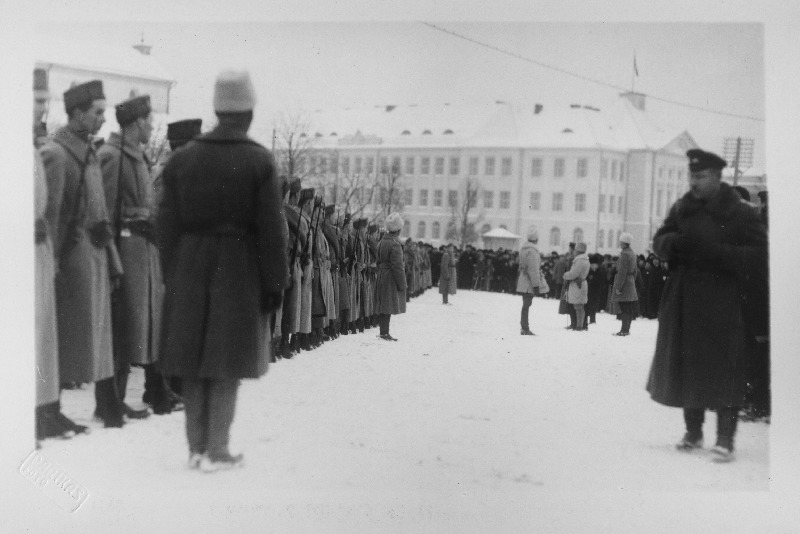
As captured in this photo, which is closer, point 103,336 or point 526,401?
point 103,336

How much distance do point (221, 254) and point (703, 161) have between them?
2551 millimetres

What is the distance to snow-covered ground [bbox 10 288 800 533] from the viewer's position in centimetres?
442

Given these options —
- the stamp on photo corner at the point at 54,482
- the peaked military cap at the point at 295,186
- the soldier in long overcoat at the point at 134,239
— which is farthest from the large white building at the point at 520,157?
the stamp on photo corner at the point at 54,482

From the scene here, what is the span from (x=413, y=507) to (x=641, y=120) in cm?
259

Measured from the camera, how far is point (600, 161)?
4996mm

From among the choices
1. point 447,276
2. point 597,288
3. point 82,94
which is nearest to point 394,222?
point 597,288

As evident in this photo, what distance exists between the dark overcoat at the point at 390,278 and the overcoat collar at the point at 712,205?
2531 mm

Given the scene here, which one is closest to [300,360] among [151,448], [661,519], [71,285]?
[151,448]

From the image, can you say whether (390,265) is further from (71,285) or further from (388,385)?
(71,285)

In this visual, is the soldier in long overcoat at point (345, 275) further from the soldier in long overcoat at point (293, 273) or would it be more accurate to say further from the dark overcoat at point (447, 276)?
the dark overcoat at point (447, 276)

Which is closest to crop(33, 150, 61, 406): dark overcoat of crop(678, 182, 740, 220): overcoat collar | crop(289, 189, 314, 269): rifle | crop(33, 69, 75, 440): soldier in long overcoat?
crop(33, 69, 75, 440): soldier in long overcoat

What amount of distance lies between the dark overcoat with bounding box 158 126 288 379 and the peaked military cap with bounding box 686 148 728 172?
7.21ft

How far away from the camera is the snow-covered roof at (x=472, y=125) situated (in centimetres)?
501

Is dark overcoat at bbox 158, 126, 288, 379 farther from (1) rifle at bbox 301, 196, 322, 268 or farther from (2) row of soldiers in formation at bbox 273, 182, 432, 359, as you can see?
(1) rifle at bbox 301, 196, 322, 268
